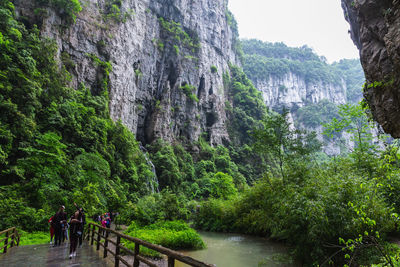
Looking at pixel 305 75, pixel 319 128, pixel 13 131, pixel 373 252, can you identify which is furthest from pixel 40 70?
pixel 305 75

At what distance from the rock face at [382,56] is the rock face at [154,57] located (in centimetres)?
2699

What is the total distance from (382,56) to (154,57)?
124 feet

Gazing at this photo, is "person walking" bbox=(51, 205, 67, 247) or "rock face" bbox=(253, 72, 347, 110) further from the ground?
"rock face" bbox=(253, 72, 347, 110)

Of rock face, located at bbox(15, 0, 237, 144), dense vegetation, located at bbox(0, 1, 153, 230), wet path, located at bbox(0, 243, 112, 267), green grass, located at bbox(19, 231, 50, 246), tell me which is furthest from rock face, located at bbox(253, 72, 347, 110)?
wet path, located at bbox(0, 243, 112, 267)

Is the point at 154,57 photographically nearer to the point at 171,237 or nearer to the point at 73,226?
the point at 171,237

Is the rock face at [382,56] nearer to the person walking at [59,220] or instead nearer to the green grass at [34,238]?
the person walking at [59,220]

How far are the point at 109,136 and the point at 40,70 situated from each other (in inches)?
362

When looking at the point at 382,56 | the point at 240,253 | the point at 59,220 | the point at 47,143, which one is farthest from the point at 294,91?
the point at 59,220

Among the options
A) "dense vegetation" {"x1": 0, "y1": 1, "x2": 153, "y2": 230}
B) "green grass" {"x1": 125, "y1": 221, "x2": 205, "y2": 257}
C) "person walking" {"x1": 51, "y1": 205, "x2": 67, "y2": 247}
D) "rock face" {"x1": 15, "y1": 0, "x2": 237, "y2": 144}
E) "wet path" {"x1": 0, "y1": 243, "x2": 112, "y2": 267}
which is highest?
"rock face" {"x1": 15, "y1": 0, "x2": 237, "y2": 144}

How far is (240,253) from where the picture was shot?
1226cm

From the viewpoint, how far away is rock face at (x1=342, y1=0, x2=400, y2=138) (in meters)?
7.62

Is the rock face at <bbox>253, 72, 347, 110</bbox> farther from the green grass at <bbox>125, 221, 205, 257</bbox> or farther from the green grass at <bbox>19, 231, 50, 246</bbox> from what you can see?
the green grass at <bbox>19, 231, 50, 246</bbox>

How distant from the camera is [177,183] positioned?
33.6m

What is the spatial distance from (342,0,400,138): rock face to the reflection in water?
7.23 metres
